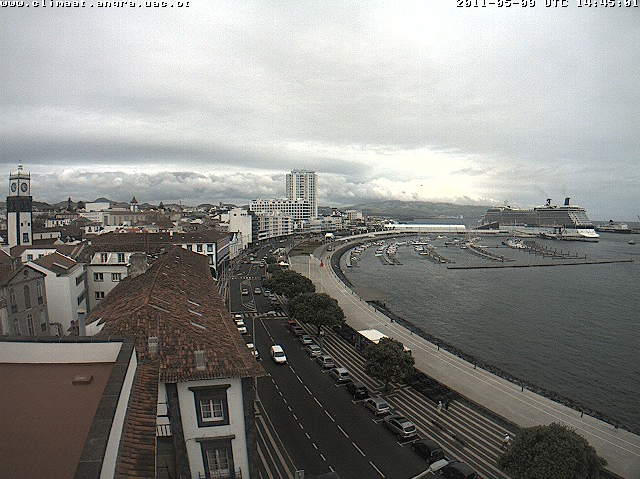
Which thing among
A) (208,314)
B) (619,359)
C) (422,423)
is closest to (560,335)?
(619,359)

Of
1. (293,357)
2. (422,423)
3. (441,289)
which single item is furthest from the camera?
(441,289)

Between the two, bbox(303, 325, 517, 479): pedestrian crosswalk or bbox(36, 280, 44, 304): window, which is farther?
bbox(36, 280, 44, 304): window

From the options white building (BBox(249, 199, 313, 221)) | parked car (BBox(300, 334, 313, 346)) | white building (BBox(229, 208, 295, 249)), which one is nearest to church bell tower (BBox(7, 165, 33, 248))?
parked car (BBox(300, 334, 313, 346))

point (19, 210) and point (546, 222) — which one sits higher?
point (19, 210)

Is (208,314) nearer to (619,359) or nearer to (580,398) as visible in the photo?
(580,398)

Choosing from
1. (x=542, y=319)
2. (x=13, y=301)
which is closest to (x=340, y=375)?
(x=13, y=301)

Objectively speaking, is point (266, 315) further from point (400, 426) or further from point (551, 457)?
point (551, 457)

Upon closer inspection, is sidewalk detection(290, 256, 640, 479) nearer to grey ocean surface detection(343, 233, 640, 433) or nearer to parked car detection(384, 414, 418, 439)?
grey ocean surface detection(343, 233, 640, 433)
